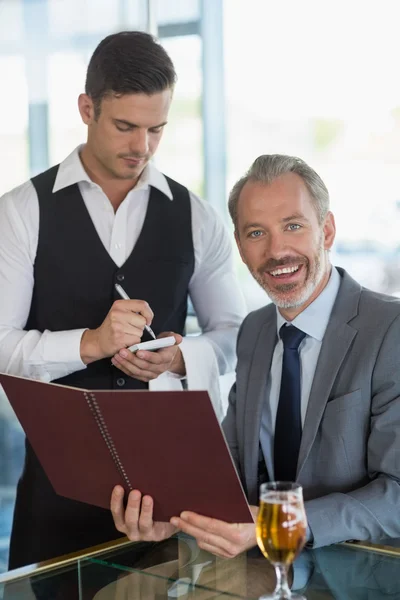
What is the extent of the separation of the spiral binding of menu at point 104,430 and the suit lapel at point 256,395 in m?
0.54

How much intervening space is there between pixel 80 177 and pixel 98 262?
246 millimetres

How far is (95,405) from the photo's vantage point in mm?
1550

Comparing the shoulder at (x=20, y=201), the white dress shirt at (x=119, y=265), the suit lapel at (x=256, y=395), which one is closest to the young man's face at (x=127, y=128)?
the white dress shirt at (x=119, y=265)

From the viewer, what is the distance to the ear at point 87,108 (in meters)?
2.39

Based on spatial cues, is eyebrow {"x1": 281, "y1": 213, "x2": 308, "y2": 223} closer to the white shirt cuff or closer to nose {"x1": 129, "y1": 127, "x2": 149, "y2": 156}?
nose {"x1": 129, "y1": 127, "x2": 149, "y2": 156}

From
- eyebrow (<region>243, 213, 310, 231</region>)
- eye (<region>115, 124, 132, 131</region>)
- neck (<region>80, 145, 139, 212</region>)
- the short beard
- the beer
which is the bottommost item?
the beer

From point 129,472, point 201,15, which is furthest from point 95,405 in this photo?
point 201,15

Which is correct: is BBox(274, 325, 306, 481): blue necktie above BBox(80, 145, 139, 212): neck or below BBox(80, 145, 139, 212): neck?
below

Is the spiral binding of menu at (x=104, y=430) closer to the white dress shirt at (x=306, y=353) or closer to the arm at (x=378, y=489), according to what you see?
the arm at (x=378, y=489)

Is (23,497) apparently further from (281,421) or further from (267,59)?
(267,59)

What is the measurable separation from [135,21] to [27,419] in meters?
2.93

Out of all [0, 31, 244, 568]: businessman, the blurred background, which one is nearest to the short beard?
[0, 31, 244, 568]: businessman

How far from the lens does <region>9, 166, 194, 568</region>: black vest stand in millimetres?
2402

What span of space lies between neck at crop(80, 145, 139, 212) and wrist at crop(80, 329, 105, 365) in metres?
0.41
